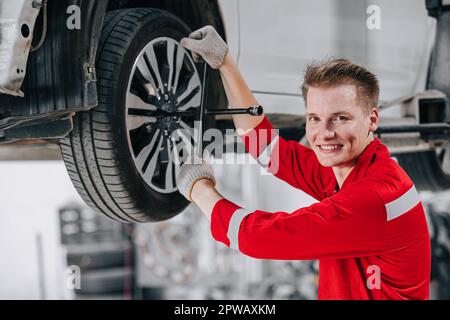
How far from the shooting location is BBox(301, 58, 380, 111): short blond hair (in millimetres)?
1384

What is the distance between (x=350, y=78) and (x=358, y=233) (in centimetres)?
35

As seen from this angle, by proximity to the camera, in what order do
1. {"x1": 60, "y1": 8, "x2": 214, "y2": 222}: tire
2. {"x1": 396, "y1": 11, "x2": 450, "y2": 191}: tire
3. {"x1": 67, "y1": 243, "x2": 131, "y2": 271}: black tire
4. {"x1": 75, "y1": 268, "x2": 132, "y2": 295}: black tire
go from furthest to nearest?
{"x1": 75, "y1": 268, "x2": 132, "y2": 295}: black tire
{"x1": 67, "y1": 243, "x2": 131, "y2": 271}: black tire
{"x1": 396, "y1": 11, "x2": 450, "y2": 191}: tire
{"x1": 60, "y1": 8, "x2": 214, "y2": 222}: tire

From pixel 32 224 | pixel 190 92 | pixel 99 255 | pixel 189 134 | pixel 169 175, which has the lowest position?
pixel 99 255

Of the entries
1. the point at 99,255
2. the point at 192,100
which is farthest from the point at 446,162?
the point at 99,255

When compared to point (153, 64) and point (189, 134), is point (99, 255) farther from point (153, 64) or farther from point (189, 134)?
point (153, 64)

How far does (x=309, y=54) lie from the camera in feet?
5.99

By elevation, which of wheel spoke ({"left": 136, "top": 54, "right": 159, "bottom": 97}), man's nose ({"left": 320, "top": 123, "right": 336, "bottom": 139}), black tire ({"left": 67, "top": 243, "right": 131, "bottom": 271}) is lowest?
black tire ({"left": 67, "top": 243, "right": 131, "bottom": 271})

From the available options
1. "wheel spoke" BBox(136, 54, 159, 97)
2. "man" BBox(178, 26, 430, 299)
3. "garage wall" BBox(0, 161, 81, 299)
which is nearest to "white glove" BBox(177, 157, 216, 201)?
"man" BBox(178, 26, 430, 299)

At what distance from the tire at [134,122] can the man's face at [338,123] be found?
13.4 inches

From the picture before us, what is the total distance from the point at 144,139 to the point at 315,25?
0.66 meters

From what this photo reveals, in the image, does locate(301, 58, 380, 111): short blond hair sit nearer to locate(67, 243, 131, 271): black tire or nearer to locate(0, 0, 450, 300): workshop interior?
locate(0, 0, 450, 300): workshop interior

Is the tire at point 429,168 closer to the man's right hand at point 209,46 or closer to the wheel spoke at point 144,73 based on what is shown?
the man's right hand at point 209,46

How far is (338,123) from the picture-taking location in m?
1.40
